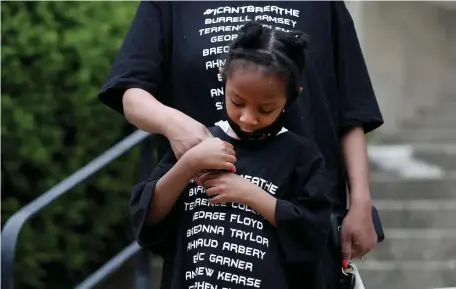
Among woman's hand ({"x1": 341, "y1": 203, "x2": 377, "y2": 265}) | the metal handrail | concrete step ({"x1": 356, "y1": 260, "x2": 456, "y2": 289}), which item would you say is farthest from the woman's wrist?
concrete step ({"x1": 356, "y1": 260, "x2": 456, "y2": 289})

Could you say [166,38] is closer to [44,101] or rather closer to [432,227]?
[44,101]

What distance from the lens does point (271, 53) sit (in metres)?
2.25

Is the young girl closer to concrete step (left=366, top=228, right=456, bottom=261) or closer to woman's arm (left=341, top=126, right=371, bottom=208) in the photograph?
woman's arm (left=341, top=126, right=371, bottom=208)

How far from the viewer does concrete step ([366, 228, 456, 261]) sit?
17.4 ft

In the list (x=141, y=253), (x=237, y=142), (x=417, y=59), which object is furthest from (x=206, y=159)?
(x=417, y=59)

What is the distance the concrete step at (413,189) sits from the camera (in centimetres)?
582

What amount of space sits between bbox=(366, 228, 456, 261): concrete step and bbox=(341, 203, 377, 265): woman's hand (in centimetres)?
279

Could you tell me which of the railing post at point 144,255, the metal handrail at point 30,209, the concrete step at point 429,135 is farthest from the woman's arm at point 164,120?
the concrete step at point 429,135

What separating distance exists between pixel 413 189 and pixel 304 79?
3502 mm

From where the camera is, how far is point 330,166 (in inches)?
102

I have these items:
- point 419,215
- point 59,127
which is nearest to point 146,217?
point 59,127

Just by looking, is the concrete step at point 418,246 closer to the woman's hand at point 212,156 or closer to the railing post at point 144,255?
the railing post at point 144,255

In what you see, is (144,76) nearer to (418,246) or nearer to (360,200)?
(360,200)

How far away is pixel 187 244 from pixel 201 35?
55cm
